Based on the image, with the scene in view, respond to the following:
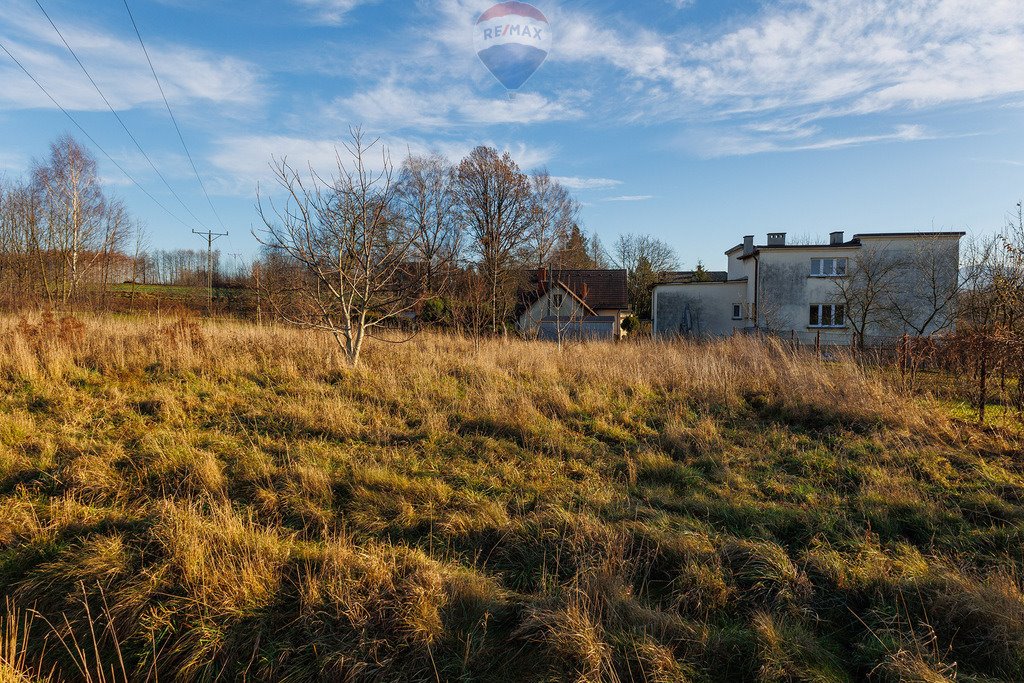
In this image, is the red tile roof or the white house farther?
the red tile roof

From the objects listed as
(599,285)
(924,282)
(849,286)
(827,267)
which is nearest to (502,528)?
(849,286)

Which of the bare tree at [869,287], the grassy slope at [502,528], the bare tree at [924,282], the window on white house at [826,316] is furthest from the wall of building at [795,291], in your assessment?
the grassy slope at [502,528]

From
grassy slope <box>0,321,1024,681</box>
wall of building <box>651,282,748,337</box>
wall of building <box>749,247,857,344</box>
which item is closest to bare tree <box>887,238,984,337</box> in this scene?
wall of building <box>749,247,857,344</box>

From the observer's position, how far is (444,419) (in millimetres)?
6590

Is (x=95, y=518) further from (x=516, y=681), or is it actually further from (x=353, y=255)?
(x=353, y=255)

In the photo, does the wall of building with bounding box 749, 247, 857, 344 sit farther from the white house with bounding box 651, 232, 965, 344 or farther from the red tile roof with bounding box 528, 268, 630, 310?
the red tile roof with bounding box 528, 268, 630, 310

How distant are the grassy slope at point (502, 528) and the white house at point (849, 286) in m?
21.2

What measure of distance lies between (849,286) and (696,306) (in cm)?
861

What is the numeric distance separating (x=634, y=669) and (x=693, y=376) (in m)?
6.56

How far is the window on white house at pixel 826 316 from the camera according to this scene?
29.3 m

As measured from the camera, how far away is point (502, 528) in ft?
14.1

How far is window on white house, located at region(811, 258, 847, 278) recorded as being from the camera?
29.0 meters

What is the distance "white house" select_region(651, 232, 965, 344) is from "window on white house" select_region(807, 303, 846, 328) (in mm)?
48

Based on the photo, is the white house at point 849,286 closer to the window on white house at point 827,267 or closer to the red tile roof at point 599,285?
the window on white house at point 827,267
